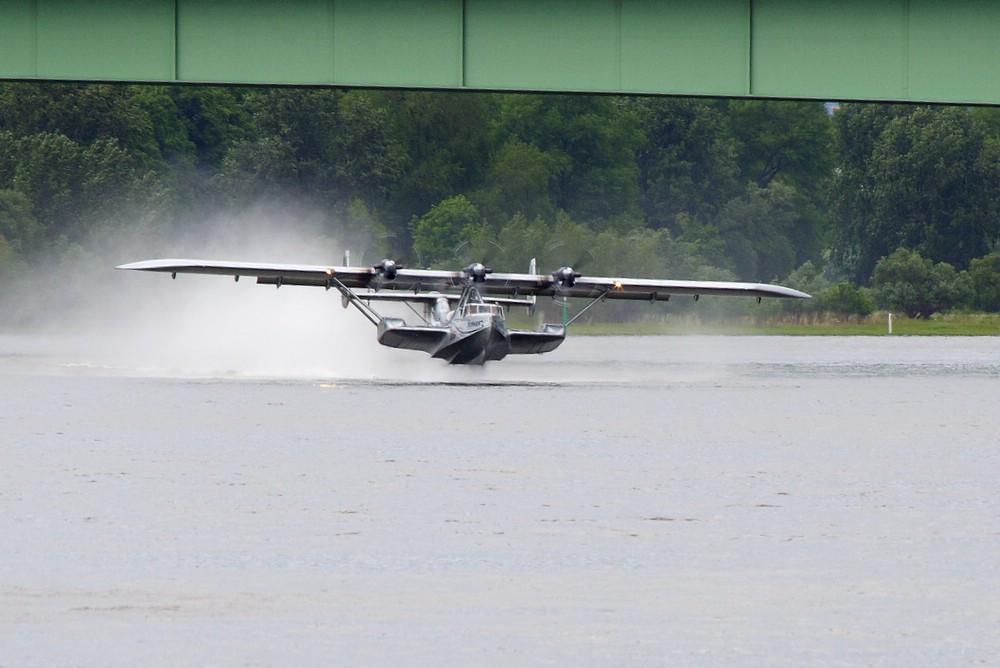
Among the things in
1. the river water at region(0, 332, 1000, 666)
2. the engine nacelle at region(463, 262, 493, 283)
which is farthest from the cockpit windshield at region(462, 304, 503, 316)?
the river water at region(0, 332, 1000, 666)

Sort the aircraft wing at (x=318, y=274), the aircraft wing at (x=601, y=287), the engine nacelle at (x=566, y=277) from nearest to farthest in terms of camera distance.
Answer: the aircraft wing at (x=318, y=274), the engine nacelle at (x=566, y=277), the aircraft wing at (x=601, y=287)

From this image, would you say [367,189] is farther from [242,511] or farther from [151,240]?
[242,511]

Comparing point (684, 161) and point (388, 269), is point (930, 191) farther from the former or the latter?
Result: point (388, 269)

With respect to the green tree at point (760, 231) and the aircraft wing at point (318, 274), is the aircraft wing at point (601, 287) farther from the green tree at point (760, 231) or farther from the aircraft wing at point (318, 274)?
the green tree at point (760, 231)

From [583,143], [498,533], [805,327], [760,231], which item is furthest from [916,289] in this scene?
[498,533]

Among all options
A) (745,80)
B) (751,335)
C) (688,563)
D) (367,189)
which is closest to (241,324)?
(751,335)

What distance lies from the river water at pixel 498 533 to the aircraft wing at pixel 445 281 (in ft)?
40.2

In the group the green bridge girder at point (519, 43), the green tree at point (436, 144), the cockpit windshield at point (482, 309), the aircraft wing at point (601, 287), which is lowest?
the cockpit windshield at point (482, 309)

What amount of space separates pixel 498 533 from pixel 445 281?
33469 millimetres

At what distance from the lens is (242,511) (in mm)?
16641

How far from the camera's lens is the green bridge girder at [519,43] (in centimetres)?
3409

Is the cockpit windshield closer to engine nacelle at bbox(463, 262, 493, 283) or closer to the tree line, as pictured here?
engine nacelle at bbox(463, 262, 493, 283)

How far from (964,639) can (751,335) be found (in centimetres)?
7956

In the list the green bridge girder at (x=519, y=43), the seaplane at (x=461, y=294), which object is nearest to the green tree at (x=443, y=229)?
the seaplane at (x=461, y=294)
